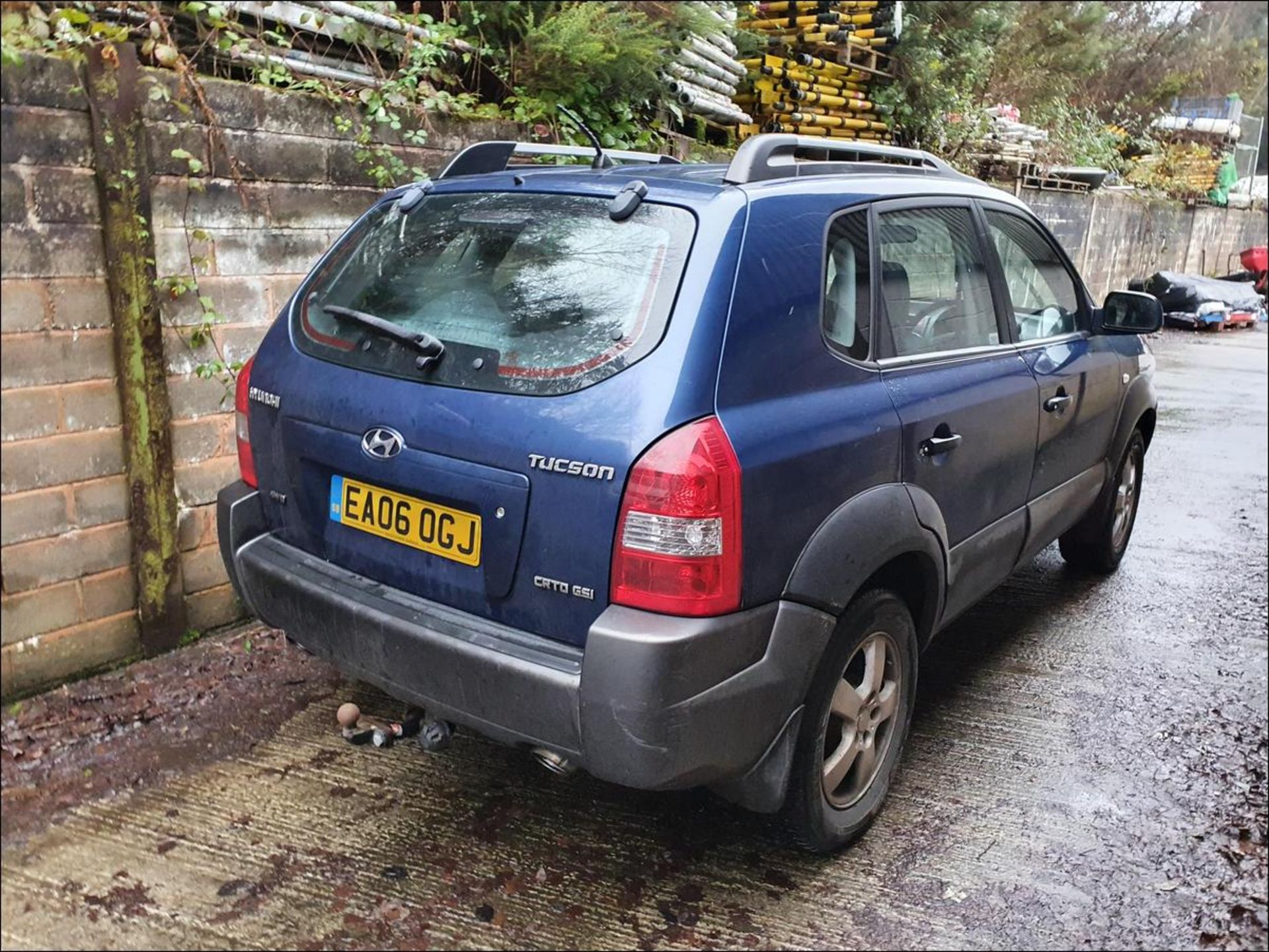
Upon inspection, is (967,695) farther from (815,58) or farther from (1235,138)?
(1235,138)

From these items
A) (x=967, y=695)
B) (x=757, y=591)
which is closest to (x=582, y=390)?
(x=757, y=591)

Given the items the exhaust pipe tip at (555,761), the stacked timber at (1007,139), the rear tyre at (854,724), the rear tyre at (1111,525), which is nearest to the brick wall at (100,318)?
the exhaust pipe tip at (555,761)

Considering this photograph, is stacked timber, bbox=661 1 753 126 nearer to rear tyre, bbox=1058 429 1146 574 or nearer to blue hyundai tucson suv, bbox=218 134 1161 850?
rear tyre, bbox=1058 429 1146 574

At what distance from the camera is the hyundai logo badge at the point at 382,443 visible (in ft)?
8.52

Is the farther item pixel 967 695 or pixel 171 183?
pixel 967 695

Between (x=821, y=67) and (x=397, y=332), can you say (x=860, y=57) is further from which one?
(x=397, y=332)

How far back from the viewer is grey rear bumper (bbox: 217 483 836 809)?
2266 mm

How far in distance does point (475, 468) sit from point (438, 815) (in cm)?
115

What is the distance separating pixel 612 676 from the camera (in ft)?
7.41

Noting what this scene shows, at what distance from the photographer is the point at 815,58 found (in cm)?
972

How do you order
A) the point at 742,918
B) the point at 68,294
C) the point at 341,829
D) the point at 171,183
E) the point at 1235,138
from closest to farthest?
the point at 742,918 → the point at 341,829 → the point at 68,294 → the point at 171,183 → the point at 1235,138

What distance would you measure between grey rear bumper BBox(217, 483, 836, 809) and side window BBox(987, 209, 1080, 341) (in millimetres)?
1962

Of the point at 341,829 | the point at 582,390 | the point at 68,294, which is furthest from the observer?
the point at 68,294

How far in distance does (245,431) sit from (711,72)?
5731 millimetres
